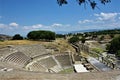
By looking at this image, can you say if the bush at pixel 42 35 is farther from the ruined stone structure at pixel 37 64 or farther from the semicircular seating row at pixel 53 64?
the semicircular seating row at pixel 53 64

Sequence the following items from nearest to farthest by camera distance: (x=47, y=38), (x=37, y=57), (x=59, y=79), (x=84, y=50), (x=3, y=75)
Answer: (x=59, y=79) → (x=3, y=75) → (x=37, y=57) → (x=84, y=50) → (x=47, y=38)

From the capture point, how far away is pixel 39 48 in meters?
46.8

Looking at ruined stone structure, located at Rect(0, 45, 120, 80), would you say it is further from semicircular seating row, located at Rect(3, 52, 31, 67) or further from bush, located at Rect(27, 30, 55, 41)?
A: bush, located at Rect(27, 30, 55, 41)

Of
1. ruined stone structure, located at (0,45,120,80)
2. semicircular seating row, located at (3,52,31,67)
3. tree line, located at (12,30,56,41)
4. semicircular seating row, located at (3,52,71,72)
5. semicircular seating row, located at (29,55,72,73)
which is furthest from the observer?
tree line, located at (12,30,56,41)

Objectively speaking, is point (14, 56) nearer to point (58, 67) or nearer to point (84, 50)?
point (58, 67)

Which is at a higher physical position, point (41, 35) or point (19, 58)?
point (41, 35)

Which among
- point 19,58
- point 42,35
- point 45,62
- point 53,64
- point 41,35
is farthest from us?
point 41,35

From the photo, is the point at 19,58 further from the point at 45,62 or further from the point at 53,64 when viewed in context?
the point at 53,64

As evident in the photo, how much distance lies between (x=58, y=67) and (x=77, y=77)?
26.4 m

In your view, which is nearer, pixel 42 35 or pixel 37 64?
pixel 37 64

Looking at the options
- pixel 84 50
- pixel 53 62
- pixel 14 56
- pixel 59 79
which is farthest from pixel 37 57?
pixel 59 79

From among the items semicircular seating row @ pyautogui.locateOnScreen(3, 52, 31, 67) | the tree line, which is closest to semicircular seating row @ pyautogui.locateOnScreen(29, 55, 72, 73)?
semicircular seating row @ pyautogui.locateOnScreen(3, 52, 31, 67)

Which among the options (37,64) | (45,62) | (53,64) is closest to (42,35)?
(53,64)

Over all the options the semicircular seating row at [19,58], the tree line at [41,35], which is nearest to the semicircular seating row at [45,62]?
the semicircular seating row at [19,58]
